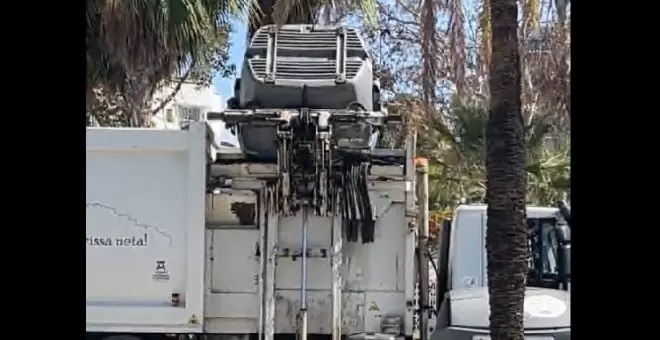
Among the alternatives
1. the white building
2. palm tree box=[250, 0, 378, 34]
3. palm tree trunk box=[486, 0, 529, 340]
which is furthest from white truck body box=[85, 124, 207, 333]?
the white building

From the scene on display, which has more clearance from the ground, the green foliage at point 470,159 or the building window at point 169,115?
the building window at point 169,115

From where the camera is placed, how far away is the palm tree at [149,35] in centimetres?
1005

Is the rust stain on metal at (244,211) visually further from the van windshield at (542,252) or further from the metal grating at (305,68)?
the van windshield at (542,252)

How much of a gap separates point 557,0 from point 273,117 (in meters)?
3.11

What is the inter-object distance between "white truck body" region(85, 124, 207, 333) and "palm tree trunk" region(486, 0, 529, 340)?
2185mm

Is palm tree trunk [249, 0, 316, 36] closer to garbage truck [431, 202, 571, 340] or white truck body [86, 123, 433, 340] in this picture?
garbage truck [431, 202, 571, 340]

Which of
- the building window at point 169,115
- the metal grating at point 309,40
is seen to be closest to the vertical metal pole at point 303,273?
the metal grating at point 309,40

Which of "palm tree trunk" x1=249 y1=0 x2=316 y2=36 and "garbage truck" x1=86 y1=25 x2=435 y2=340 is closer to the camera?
"garbage truck" x1=86 y1=25 x2=435 y2=340

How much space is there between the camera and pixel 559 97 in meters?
15.2

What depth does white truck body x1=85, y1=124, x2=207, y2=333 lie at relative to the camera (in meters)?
7.30

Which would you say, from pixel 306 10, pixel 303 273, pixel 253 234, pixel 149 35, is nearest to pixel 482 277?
pixel 303 273

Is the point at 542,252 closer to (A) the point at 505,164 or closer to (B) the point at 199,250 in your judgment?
(A) the point at 505,164

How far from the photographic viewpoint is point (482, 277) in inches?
315
